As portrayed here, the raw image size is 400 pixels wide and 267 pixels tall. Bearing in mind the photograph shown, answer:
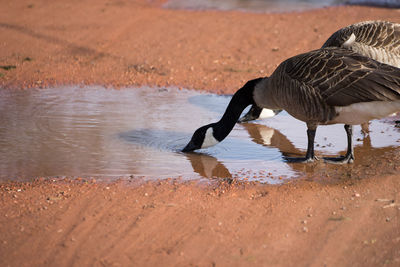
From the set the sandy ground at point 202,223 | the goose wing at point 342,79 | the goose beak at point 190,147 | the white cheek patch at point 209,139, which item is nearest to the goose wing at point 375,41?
the goose wing at point 342,79

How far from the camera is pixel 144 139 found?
23.1 ft

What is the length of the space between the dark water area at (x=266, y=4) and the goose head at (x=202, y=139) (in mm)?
8666

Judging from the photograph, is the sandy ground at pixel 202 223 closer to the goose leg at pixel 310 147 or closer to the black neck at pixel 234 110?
the goose leg at pixel 310 147

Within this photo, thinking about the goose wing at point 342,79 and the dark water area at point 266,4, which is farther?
the dark water area at point 266,4

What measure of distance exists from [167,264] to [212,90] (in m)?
5.92

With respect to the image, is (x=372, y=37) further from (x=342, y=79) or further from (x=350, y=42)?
(x=342, y=79)

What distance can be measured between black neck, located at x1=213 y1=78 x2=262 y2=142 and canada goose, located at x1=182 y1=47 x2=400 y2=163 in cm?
45

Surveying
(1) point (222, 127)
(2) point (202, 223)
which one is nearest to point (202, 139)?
(1) point (222, 127)

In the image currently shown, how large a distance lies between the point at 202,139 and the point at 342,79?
1829 mm

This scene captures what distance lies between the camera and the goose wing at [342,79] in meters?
5.57

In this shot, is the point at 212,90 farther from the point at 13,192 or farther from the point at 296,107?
the point at 13,192

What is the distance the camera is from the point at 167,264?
3.91m

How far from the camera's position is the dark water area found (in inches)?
576

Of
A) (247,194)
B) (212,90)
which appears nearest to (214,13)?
(212,90)
